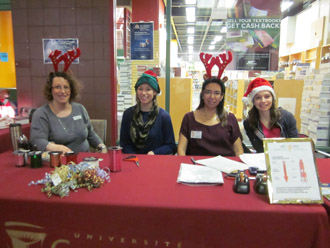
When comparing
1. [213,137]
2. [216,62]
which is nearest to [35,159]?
[213,137]

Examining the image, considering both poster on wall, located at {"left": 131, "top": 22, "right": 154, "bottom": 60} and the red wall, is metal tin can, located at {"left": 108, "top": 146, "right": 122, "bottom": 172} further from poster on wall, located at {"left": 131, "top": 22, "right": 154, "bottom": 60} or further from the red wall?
the red wall

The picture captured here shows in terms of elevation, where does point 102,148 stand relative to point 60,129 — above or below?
below

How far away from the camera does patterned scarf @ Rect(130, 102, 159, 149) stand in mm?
2256

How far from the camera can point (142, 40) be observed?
4059mm

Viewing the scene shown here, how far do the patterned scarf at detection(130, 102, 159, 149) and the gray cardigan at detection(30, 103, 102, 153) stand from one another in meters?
0.39

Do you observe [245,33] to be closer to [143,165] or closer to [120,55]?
[120,55]

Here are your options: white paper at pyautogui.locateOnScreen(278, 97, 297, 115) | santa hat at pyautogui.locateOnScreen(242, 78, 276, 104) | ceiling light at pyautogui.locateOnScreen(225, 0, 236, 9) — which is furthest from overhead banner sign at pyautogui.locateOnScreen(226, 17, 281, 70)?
santa hat at pyautogui.locateOnScreen(242, 78, 276, 104)

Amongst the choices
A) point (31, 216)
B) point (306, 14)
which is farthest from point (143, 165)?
point (306, 14)

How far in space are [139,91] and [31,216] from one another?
132cm

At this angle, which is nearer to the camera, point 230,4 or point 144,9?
point 230,4

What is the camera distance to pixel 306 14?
7359mm

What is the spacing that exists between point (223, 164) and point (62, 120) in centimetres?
137

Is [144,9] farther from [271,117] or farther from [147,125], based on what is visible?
[271,117]

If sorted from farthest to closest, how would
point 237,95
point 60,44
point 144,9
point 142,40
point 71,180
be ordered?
point 237,95, point 144,9, point 142,40, point 60,44, point 71,180
